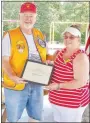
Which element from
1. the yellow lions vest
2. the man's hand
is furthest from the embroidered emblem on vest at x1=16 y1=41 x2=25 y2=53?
the man's hand

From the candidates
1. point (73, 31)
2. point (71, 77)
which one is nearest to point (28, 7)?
point (73, 31)

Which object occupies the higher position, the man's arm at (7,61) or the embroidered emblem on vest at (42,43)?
the embroidered emblem on vest at (42,43)

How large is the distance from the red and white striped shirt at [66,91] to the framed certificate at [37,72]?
0.10ft

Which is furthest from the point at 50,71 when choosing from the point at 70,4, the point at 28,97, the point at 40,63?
the point at 70,4

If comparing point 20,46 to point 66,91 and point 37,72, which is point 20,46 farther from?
point 66,91

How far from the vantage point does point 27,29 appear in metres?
1.02

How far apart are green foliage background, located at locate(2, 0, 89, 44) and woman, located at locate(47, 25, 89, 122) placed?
4 centimetres

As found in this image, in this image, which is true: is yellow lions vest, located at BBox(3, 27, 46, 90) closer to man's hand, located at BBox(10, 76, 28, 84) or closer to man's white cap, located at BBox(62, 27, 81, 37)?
man's hand, located at BBox(10, 76, 28, 84)

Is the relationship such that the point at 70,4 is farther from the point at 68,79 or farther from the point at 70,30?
the point at 68,79

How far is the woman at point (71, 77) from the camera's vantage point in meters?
1.04

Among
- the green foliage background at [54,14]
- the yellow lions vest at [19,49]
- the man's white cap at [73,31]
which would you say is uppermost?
the green foliage background at [54,14]

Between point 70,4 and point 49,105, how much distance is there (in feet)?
1.60

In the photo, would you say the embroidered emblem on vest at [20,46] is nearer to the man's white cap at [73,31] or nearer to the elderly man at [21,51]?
the elderly man at [21,51]

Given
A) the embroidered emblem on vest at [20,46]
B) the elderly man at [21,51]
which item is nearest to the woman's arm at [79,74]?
the elderly man at [21,51]
